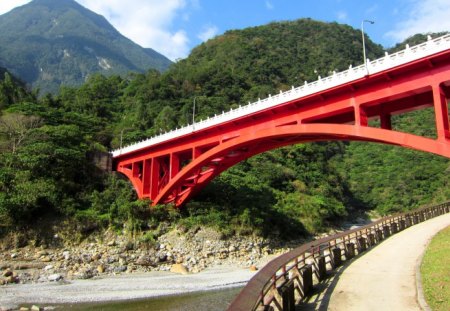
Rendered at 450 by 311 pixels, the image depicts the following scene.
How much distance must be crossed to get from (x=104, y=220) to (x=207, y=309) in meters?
14.3

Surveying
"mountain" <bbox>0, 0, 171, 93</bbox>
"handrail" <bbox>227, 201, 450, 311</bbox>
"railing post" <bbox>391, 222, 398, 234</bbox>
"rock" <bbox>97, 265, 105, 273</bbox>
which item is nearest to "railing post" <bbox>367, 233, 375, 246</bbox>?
"handrail" <bbox>227, 201, 450, 311</bbox>

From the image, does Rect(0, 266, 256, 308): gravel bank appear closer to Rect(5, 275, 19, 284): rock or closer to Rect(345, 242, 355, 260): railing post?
Rect(5, 275, 19, 284): rock

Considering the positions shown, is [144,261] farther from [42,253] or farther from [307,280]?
[307,280]

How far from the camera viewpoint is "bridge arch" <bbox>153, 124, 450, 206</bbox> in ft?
41.1

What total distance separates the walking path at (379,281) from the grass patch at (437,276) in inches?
9.9

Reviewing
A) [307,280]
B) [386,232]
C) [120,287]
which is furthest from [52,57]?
[307,280]

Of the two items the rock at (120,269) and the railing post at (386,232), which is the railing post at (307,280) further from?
the rock at (120,269)

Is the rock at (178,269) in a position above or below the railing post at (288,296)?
below

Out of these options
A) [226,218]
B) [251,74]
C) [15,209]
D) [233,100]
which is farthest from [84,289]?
[251,74]

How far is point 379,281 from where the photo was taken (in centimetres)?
962

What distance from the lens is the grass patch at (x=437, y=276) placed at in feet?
24.9

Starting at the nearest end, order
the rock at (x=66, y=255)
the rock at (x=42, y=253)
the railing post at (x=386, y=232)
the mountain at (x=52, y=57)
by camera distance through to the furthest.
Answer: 1. the railing post at (x=386, y=232)
2. the rock at (x=66, y=255)
3. the rock at (x=42, y=253)
4. the mountain at (x=52, y=57)

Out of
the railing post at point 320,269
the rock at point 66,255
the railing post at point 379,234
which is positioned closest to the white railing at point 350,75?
the railing post at point 379,234

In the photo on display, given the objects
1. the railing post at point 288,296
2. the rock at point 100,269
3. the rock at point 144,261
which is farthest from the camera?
the rock at point 144,261
